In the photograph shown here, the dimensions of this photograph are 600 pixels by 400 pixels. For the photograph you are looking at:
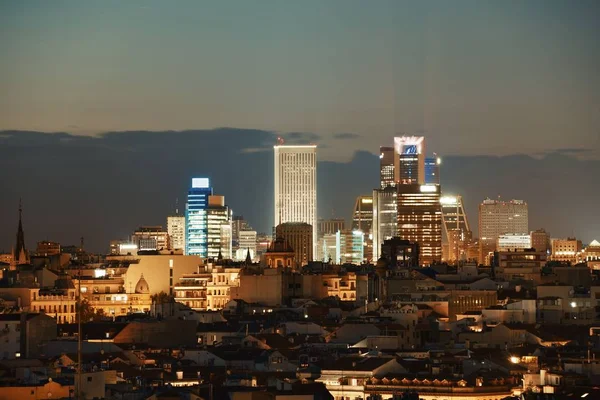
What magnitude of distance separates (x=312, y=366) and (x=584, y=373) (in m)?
13.3

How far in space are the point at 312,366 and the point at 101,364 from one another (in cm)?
807

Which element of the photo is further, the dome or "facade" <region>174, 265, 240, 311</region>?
"facade" <region>174, 265, 240, 311</region>

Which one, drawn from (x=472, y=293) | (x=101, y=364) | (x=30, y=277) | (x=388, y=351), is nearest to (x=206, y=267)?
(x=30, y=277)

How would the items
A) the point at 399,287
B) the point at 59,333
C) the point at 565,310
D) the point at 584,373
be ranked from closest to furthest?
1. the point at 584,373
2. the point at 59,333
3. the point at 565,310
4. the point at 399,287

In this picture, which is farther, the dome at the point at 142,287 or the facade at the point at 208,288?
the facade at the point at 208,288

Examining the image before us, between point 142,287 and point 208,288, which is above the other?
point 208,288

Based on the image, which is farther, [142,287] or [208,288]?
[208,288]

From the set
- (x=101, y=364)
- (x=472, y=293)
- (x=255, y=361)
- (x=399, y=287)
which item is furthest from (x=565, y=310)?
(x=101, y=364)

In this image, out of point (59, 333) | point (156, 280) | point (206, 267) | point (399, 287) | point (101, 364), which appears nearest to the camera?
point (101, 364)

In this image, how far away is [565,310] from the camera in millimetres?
117750

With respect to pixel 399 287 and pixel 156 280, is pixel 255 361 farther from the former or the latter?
pixel 156 280

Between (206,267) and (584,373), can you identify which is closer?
(584,373)

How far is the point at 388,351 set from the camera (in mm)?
85125

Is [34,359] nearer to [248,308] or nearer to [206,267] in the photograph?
[248,308]
